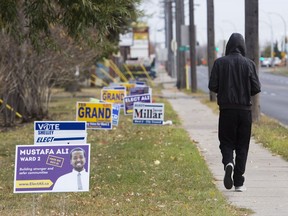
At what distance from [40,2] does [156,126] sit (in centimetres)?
929

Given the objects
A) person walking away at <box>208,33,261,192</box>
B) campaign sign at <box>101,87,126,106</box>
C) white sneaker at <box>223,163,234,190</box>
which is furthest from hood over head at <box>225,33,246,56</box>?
campaign sign at <box>101,87,126,106</box>

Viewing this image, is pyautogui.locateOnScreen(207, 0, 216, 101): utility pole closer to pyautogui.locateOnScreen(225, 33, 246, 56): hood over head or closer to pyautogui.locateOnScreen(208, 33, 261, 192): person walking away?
pyautogui.locateOnScreen(225, 33, 246, 56): hood over head

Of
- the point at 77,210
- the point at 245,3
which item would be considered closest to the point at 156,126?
the point at 245,3

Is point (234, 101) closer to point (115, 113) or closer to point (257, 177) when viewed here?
point (257, 177)

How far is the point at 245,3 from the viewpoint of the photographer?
17.6m

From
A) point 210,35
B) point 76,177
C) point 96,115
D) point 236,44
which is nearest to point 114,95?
point 96,115

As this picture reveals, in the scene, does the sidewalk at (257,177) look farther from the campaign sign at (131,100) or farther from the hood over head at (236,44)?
the campaign sign at (131,100)

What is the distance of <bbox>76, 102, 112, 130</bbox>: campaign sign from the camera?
15.3m

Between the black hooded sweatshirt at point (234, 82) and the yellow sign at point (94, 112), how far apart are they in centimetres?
711

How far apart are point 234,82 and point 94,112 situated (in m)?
7.49

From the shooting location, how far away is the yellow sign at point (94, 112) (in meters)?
15.2

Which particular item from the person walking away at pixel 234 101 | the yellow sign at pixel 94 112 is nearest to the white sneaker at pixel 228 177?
the person walking away at pixel 234 101

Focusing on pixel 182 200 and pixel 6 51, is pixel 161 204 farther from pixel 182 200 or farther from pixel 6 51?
pixel 6 51

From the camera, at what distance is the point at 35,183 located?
665 centimetres
